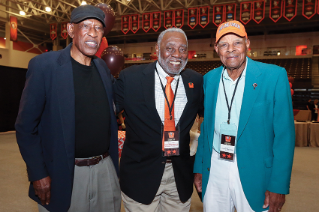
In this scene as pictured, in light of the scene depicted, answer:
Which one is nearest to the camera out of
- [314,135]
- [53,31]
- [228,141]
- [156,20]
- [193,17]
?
[228,141]

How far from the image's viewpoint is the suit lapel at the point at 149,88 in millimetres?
1745

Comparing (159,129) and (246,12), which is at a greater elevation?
(246,12)

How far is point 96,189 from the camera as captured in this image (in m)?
1.60

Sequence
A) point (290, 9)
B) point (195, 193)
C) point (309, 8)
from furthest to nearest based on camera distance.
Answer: point (290, 9)
point (309, 8)
point (195, 193)

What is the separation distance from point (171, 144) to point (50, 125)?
77cm

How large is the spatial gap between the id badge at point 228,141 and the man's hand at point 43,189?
1.05 metres

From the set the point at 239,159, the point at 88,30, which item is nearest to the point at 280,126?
the point at 239,159

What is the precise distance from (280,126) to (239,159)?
1.01 feet

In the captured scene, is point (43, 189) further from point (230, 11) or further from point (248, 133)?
point (230, 11)

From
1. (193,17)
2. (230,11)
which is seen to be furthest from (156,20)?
(230,11)

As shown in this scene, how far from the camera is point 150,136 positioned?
1.73 meters

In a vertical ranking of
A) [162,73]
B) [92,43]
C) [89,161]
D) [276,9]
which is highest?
[276,9]

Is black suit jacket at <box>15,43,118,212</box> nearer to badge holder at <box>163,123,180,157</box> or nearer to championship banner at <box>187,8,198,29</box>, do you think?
badge holder at <box>163,123,180,157</box>

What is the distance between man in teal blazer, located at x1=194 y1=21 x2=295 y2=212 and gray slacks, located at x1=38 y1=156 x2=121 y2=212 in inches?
24.5
